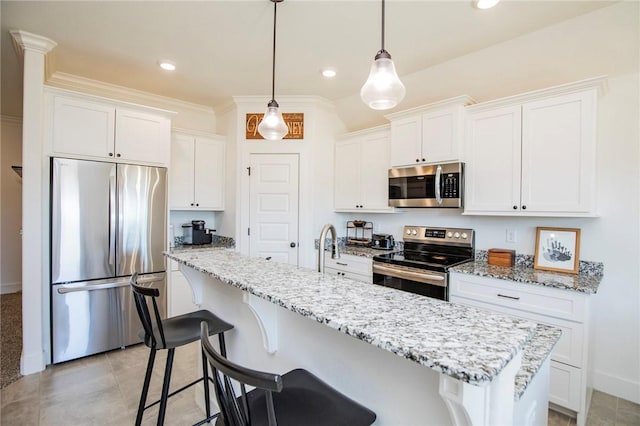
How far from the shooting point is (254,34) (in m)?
2.49

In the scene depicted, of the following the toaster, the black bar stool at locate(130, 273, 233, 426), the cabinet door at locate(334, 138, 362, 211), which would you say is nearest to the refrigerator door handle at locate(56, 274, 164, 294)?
the black bar stool at locate(130, 273, 233, 426)

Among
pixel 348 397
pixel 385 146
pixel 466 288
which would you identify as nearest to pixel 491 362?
pixel 348 397

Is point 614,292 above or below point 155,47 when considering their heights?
below

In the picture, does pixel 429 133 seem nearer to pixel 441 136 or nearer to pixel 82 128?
pixel 441 136

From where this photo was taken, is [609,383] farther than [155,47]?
No

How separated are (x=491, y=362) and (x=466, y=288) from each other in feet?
6.79

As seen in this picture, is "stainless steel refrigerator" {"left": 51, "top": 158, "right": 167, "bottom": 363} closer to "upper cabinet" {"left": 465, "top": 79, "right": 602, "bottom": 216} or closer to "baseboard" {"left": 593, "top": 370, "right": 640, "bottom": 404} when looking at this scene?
"upper cabinet" {"left": 465, "top": 79, "right": 602, "bottom": 216}

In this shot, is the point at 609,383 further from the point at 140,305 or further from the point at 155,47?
the point at 155,47

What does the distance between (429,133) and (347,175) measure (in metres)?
1.18

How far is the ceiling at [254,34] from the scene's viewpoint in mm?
2148

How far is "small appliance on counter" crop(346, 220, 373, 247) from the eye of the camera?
397 cm

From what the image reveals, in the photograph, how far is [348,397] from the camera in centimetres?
112

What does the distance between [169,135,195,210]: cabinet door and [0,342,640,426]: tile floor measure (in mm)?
1828

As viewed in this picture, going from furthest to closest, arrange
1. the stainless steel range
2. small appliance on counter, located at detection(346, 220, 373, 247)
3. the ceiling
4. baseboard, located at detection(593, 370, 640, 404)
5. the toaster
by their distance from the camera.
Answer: small appliance on counter, located at detection(346, 220, 373, 247) < the toaster < the stainless steel range < baseboard, located at detection(593, 370, 640, 404) < the ceiling
